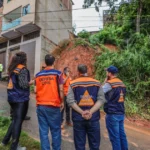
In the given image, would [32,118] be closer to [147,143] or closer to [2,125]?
[2,125]

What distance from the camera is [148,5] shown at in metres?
15.8

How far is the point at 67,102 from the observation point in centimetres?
336

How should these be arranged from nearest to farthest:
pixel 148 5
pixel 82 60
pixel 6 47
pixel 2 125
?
pixel 2 125 < pixel 82 60 < pixel 148 5 < pixel 6 47

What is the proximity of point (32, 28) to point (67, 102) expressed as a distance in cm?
1687

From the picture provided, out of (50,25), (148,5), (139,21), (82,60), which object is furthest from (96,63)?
(50,25)

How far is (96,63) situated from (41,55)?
747 cm

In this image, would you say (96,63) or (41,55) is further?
(41,55)

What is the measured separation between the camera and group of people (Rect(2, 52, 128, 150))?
3.29 metres

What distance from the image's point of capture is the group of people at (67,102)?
10.8 feet

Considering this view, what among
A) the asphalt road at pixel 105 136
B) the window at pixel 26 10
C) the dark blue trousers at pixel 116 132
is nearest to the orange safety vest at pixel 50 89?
the dark blue trousers at pixel 116 132

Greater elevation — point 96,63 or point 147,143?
point 96,63

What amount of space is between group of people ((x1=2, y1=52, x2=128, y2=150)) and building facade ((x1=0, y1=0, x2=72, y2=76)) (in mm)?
14187

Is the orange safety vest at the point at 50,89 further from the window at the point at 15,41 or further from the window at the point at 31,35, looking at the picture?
the window at the point at 15,41

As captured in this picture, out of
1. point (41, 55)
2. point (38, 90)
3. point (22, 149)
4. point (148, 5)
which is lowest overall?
point (22, 149)
